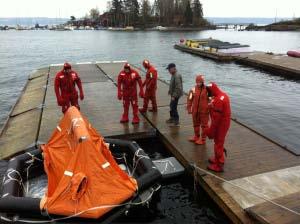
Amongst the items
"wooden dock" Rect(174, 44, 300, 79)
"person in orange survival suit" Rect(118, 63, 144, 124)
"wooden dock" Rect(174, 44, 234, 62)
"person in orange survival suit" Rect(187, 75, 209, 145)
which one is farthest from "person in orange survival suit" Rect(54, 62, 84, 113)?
"wooden dock" Rect(174, 44, 234, 62)

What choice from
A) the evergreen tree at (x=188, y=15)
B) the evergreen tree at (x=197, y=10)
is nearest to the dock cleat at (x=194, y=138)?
the evergreen tree at (x=188, y=15)

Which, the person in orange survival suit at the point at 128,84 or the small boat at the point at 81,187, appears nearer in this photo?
the small boat at the point at 81,187

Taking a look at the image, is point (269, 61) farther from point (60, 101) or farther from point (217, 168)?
point (217, 168)

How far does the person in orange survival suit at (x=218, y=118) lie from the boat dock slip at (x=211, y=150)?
0.41 meters

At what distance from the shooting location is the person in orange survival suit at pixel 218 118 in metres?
6.81

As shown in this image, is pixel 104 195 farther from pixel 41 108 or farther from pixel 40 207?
pixel 41 108

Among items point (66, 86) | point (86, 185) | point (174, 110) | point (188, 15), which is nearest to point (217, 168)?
point (86, 185)

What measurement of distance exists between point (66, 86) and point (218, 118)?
5.23 m

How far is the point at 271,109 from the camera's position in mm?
15445

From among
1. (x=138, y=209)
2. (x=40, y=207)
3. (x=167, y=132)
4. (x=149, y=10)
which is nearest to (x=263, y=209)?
(x=138, y=209)

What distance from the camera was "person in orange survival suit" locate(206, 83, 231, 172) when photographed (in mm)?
6809

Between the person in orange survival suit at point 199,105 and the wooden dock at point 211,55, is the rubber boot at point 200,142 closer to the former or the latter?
the person in orange survival suit at point 199,105

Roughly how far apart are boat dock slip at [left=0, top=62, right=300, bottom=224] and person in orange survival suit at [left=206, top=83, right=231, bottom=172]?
41 cm

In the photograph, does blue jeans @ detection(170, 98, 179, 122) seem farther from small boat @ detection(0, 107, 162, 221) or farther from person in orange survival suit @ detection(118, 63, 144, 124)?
small boat @ detection(0, 107, 162, 221)
